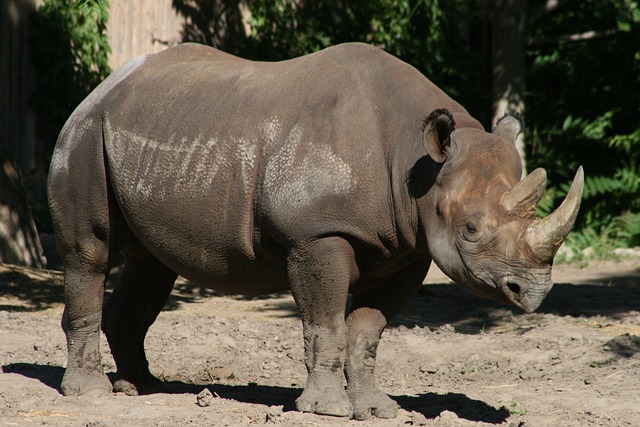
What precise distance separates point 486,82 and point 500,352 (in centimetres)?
861

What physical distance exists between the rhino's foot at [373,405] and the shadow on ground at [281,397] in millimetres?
229

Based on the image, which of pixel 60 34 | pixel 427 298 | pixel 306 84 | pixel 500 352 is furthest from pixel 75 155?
pixel 60 34

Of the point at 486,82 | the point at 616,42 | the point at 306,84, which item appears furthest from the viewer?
the point at 486,82

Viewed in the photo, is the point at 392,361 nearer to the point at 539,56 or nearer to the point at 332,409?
the point at 332,409

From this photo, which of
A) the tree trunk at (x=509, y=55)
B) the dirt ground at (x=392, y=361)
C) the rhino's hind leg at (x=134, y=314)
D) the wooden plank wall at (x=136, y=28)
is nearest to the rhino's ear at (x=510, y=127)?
the dirt ground at (x=392, y=361)

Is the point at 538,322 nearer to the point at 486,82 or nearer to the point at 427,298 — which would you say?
the point at 427,298

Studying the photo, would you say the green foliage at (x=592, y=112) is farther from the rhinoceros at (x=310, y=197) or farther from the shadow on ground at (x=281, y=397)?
the rhinoceros at (x=310, y=197)

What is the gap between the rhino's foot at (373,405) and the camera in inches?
209

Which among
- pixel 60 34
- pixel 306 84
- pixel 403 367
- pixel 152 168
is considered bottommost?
pixel 403 367

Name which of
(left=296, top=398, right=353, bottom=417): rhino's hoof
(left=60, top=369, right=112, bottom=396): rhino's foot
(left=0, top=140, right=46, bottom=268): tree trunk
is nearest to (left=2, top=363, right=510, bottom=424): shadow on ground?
(left=60, top=369, right=112, bottom=396): rhino's foot

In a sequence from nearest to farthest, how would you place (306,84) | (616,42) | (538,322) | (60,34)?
(306,84), (538,322), (60,34), (616,42)

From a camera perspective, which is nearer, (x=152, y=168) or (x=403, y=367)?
(x=152, y=168)

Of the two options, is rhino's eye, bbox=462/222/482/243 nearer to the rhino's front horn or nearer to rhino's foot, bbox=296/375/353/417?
the rhino's front horn

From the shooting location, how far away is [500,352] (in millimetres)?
7203
